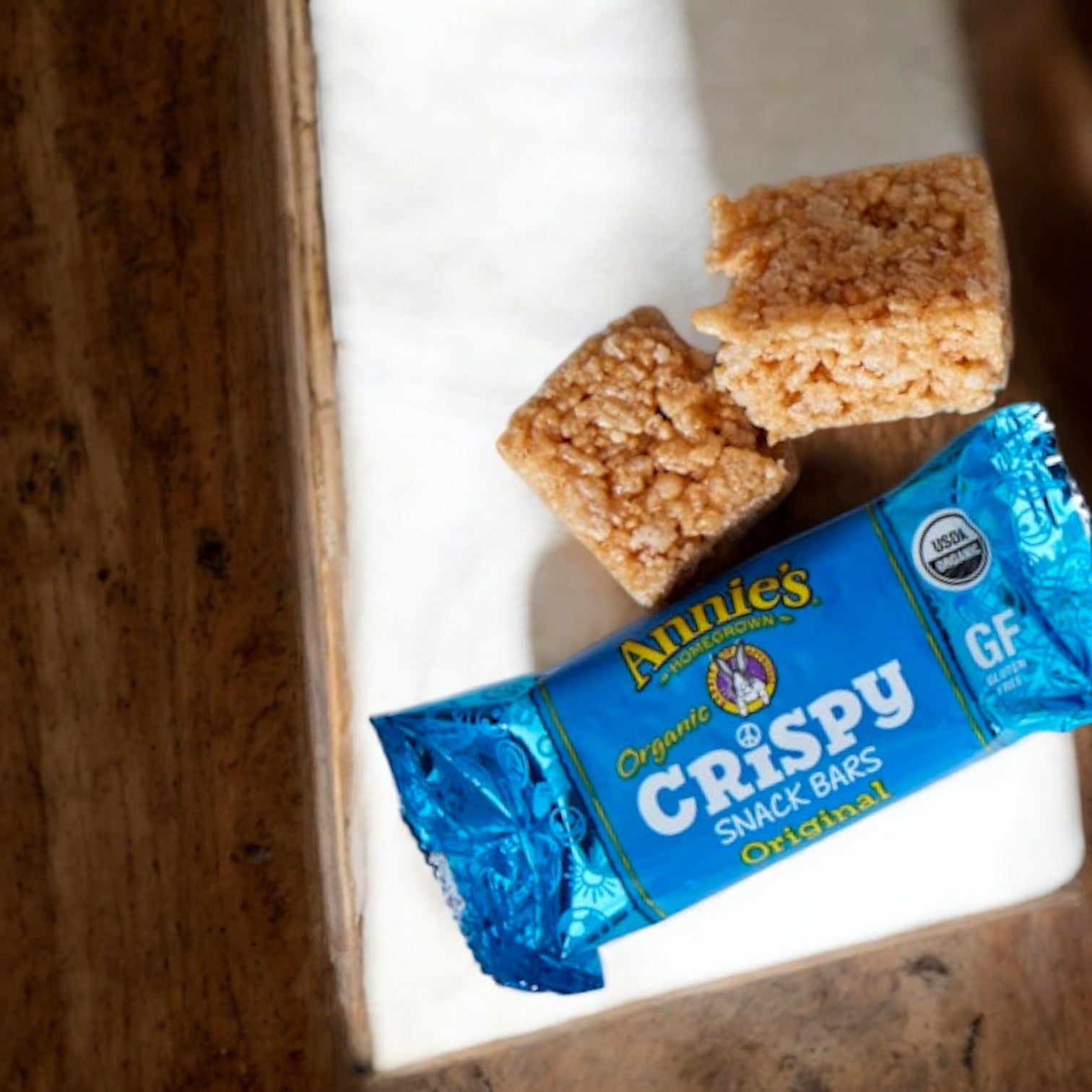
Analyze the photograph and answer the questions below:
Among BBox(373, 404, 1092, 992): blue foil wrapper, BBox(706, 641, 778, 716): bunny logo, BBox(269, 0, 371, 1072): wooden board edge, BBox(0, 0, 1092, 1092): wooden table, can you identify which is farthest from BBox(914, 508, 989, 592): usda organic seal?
BBox(269, 0, 371, 1072): wooden board edge

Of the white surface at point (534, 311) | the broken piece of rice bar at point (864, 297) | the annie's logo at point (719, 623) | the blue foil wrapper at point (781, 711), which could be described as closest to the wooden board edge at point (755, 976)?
the white surface at point (534, 311)

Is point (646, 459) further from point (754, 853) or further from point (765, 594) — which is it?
point (754, 853)

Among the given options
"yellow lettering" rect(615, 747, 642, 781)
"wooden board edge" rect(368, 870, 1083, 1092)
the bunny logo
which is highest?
the bunny logo

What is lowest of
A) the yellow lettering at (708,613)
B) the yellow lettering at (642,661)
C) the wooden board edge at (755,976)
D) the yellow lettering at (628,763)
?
the wooden board edge at (755,976)

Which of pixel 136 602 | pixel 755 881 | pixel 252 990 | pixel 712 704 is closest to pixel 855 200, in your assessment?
pixel 712 704

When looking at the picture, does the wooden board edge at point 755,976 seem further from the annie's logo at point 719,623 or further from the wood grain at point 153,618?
the annie's logo at point 719,623

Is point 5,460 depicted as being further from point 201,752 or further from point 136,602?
point 201,752

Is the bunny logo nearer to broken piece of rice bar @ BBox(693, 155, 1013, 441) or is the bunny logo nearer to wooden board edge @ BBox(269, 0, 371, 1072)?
broken piece of rice bar @ BBox(693, 155, 1013, 441)
